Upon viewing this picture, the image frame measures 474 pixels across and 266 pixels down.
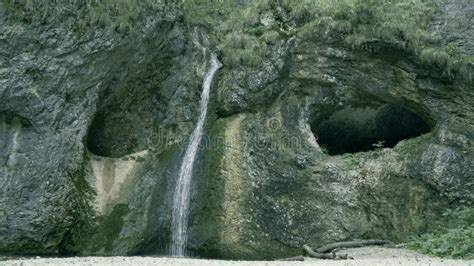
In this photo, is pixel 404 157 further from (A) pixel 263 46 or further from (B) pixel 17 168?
(B) pixel 17 168

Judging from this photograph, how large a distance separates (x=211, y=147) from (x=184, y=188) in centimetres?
145

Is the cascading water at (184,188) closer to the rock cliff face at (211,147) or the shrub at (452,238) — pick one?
the rock cliff face at (211,147)

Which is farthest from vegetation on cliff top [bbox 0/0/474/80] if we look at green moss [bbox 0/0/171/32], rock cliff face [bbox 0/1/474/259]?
rock cliff face [bbox 0/1/474/259]

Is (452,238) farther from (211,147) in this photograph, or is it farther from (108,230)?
(108,230)

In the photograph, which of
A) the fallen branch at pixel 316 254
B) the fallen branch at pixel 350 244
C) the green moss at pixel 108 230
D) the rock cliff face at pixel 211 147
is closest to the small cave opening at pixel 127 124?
the rock cliff face at pixel 211 147

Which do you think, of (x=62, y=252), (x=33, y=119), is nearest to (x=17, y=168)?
(x=33, y=119)

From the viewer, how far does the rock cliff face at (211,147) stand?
14414 mm

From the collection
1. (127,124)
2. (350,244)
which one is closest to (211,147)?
(127,124)

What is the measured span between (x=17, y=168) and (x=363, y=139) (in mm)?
11565

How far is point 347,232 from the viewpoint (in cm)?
1536

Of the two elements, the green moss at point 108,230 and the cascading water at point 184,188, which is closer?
the green moss at point 108,230

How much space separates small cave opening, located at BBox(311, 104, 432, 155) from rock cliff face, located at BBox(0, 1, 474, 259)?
2.34 ft

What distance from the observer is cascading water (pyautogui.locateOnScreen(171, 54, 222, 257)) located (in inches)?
604

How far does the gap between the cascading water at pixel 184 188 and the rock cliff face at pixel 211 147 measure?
8.8 inches
